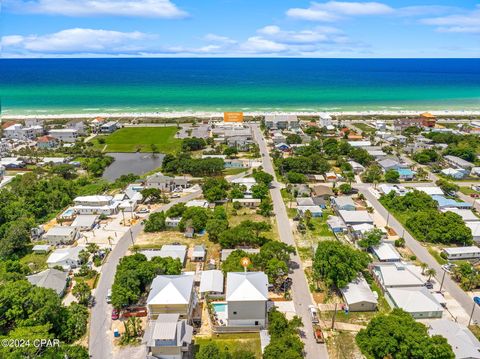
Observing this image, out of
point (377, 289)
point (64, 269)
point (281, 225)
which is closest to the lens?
point (377, 289)

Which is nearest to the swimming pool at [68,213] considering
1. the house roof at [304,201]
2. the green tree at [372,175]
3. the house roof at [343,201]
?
the house roof at [304,201]

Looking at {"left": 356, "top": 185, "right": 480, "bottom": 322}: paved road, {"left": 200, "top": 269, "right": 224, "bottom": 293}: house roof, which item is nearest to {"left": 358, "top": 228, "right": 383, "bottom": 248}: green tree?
{"left": 356, "top": 185, "right": 480, "bottom": 322}: paved road

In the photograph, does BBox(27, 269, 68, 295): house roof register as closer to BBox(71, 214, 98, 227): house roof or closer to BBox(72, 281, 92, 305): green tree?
BBox(72, 281, 92, 305): green tree

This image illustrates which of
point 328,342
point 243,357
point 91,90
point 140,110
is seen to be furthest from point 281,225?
point 91,90

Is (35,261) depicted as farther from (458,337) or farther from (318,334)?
(458,337)

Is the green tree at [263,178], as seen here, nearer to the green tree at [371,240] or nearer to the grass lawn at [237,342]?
the green tree at [371,240]

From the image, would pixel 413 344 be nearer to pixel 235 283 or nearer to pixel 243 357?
pixel 243 357
